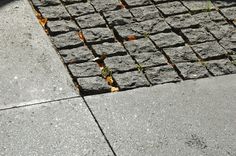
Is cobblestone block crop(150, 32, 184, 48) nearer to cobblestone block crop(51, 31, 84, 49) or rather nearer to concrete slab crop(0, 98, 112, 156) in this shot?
cobblestone block crop(51, 31, 84, 49)

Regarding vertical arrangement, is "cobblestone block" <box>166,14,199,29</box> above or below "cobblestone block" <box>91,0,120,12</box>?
below

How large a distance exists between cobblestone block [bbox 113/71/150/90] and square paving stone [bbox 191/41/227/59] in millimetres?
771

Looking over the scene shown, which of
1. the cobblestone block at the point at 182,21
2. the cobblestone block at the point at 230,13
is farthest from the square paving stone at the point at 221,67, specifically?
the cobblestone block at the point at 230,13

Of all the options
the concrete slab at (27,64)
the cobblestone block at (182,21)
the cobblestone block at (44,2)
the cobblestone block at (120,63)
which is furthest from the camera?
the cobblestone block at (44,2)

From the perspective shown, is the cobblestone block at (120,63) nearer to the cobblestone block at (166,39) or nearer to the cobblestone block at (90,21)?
the cobblestone block at (166,39)

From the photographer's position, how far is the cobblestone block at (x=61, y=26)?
218 inches

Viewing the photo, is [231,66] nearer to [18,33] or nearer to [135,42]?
[135,42]

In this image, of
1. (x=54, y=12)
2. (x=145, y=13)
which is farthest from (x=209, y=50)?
(x=54, y=12)

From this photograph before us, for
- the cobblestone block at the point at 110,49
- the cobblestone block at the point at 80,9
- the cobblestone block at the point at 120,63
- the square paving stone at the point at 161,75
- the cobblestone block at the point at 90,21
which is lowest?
the square paving stone at the point at 161,75

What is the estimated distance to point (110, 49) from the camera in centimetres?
532

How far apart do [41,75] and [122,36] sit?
3.60 feet

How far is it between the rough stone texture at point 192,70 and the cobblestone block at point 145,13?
3.13 ft

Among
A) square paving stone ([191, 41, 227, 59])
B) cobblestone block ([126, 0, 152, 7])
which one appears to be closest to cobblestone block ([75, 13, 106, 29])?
cobblestone block ([126, 0, 152, 7])

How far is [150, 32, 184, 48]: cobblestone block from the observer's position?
5457 mm
